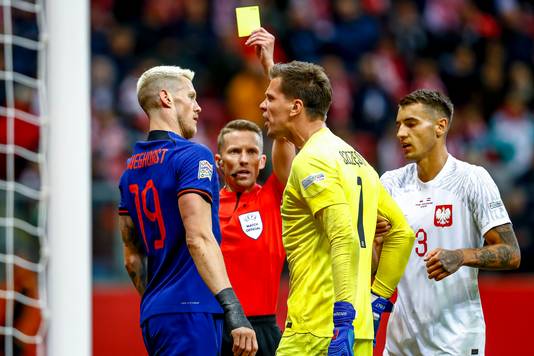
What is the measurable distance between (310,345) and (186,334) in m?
0.62

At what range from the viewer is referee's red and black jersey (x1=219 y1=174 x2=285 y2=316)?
6.28m

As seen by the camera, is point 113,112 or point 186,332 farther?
point 113,112

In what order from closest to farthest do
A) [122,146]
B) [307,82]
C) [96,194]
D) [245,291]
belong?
[307,82] → [245,291] → [96,194] → [122,146]

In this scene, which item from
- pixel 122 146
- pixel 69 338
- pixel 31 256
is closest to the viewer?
pixel 69 338

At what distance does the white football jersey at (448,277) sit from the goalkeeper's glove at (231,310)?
1447 millimetres

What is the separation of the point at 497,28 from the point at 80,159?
430 inches

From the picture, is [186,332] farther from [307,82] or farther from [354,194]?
[307,82]

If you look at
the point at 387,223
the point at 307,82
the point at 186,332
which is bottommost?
the point at 186,332

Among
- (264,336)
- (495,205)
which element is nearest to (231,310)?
(264,336)

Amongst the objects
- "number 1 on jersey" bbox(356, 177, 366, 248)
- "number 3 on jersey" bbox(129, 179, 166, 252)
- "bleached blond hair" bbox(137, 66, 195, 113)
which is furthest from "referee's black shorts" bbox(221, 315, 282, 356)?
"bleached blond hair" bbox(137, 66, 195, 113)

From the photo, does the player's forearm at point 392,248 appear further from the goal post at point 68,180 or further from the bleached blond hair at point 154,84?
the goal post at point 68,180

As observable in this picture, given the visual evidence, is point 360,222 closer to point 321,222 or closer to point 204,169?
point 321,222

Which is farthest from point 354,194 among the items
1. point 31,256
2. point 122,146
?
point 122,146

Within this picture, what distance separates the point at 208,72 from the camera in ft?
43.4
